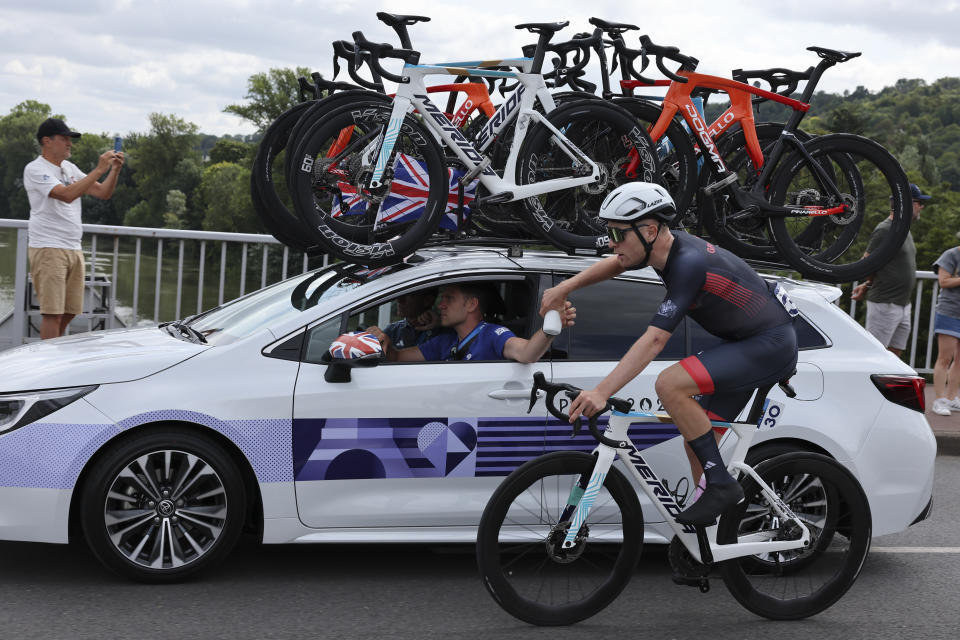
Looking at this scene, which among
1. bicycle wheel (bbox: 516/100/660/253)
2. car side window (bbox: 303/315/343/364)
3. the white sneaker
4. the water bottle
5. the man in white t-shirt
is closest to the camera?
the water bottle

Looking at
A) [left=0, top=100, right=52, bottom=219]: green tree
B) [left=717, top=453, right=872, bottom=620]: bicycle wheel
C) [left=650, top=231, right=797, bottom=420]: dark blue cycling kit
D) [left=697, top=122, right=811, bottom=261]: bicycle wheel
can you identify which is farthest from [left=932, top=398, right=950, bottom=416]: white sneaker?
[left=0, top=100, right=52, bottom=219]: green tree

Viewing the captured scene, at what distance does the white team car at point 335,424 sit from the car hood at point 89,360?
0.04ft

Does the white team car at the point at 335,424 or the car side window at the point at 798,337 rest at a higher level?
the car side window at the point at 798,337

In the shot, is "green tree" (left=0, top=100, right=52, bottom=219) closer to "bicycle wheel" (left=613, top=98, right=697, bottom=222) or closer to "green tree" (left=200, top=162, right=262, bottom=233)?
"green tree" (left=200, top=162, right=262, bottom=233)

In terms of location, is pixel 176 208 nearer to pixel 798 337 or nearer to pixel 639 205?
pixel 798 337

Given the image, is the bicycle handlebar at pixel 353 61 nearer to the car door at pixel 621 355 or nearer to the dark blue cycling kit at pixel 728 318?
the car door at pixel 621 355

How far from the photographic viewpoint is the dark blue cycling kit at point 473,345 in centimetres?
532

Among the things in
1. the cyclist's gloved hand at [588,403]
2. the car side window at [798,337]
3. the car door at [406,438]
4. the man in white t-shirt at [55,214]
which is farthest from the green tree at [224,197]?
the cyclist's gloved hand at [588,403]

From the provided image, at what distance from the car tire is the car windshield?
2.04ft

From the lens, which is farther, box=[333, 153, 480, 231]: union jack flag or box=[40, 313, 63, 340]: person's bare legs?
box=[40, 313, 63, 340]: person's bare legs

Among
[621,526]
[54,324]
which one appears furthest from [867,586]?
[54,324]

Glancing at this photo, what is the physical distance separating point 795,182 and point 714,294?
2333 millimetres

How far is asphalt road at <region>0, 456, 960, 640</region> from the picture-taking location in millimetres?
4562

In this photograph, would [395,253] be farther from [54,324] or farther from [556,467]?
[54,324]
